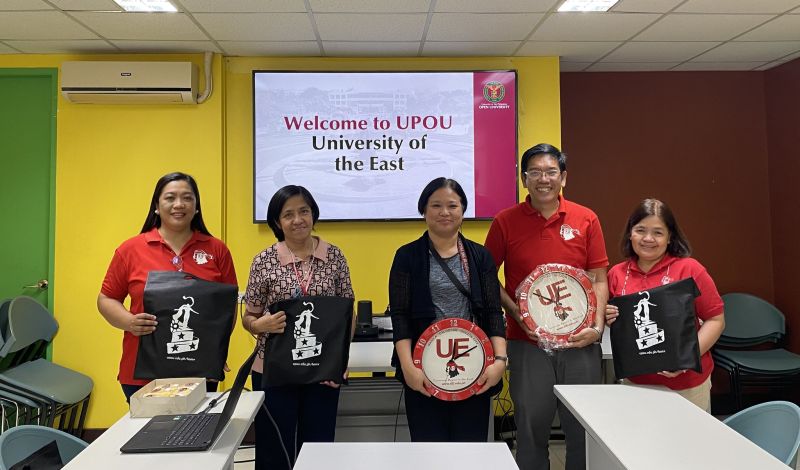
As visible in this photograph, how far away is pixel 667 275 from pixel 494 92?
2221 mm

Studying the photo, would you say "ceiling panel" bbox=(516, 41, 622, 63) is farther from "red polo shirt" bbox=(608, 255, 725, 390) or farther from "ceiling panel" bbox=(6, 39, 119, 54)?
"ceiling panel" bbox=(6, 39, 119, 54)

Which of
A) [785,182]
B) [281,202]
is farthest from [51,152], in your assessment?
[785,182]

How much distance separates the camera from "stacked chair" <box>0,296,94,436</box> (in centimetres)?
310

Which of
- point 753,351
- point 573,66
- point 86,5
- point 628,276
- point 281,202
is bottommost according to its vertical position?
point 753,351

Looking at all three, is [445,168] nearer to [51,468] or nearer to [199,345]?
[199,345]

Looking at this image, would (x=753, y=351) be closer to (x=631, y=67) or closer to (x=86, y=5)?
(x=631, y=67)

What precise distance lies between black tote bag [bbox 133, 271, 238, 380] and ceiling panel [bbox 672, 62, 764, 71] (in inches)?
164

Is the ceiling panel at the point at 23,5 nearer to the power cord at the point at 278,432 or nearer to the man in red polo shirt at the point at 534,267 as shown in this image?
the power cord at the point at 278,432

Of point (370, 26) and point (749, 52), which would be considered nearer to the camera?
point (370, 26)

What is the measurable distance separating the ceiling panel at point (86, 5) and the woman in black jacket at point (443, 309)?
228 centimetres

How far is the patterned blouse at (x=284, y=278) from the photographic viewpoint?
2066mm

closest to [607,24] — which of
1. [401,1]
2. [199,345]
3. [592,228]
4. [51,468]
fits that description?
[401,1]

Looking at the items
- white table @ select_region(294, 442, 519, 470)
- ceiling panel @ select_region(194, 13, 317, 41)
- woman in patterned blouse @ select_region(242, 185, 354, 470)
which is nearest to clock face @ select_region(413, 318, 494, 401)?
white table @ select_region(294, 442, 519, 470)

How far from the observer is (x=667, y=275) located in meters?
2.07
